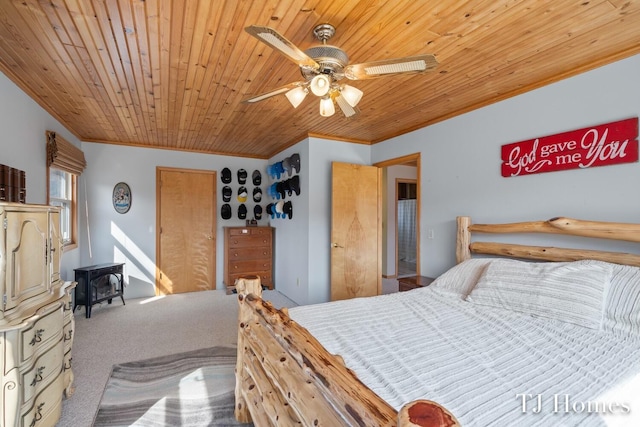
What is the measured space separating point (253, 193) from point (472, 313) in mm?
4310

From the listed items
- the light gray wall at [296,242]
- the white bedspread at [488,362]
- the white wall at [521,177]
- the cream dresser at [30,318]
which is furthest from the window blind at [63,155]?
the white wall at [521,177]

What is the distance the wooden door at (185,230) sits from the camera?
4.82 metres

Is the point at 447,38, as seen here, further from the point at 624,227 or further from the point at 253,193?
the point at 253,193

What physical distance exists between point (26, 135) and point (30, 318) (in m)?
2.03

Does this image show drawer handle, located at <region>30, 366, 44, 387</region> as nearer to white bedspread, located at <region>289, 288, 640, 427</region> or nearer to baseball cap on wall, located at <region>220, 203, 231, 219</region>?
white bedspread, located at <region>289, 288, 640, 427</region>

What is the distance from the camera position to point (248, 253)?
499 centimetres

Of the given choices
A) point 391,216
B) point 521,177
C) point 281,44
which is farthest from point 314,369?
point 391,216

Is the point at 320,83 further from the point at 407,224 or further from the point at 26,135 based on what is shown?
the point at 407,224

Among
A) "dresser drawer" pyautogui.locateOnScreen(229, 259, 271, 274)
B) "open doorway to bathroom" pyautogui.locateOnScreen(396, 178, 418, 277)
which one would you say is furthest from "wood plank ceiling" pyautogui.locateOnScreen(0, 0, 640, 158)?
"open doorway to bathroom" pyautogui.locateOnScreen(396, 178, 418, 277)

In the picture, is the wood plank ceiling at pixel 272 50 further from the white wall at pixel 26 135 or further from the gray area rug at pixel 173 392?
the gray area rug at pixel 173 392

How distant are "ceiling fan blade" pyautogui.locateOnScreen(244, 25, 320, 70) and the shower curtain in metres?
5.82

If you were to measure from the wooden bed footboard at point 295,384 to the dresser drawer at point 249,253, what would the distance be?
312 centimetres

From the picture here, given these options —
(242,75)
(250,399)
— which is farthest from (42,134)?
(250,399)

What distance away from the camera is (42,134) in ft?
9.77
